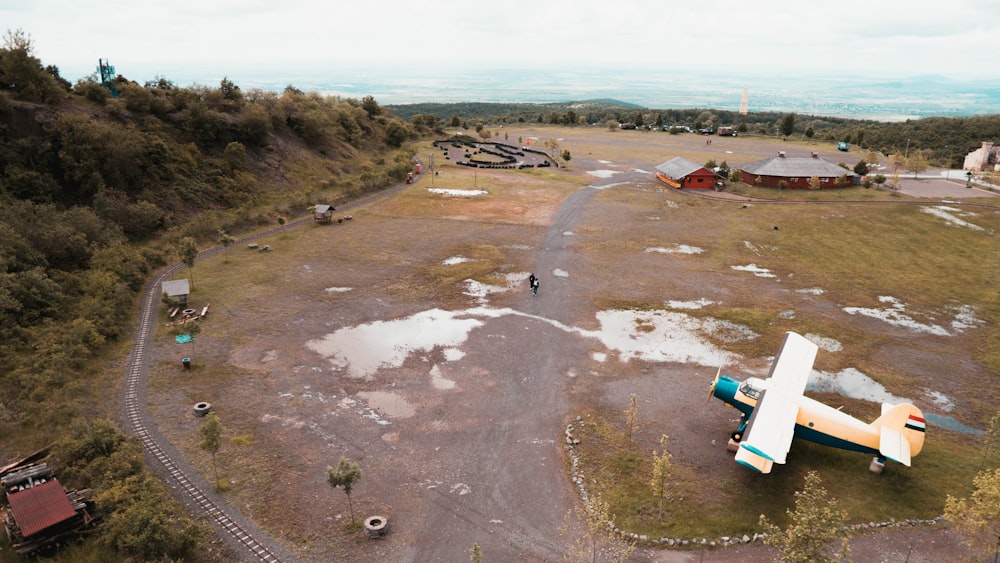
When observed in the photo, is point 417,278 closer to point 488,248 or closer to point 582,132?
point 488,248

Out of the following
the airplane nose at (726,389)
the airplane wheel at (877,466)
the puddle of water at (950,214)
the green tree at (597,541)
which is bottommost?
the green tree at (597,541)

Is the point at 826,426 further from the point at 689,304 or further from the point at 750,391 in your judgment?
the point at 689,304

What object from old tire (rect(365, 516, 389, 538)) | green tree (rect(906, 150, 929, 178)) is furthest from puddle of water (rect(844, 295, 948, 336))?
green tree (rect(906, 150, 929, 178))

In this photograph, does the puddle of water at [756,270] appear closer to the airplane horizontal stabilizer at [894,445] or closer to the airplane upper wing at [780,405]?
the airplane upper wing at [780,405]

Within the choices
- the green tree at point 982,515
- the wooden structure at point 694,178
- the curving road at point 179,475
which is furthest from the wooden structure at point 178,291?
the wooden structure at point 694,178

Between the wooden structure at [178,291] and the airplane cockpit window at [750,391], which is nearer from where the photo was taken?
the airplane cockpit window at [750,391]

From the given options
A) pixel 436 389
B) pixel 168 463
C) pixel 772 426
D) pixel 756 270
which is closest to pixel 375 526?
pixel 436 389

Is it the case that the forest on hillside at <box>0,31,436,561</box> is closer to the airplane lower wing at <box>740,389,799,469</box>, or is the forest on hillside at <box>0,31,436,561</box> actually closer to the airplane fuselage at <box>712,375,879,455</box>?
the airplane lower wing at <box>740,389,799,469</box>
